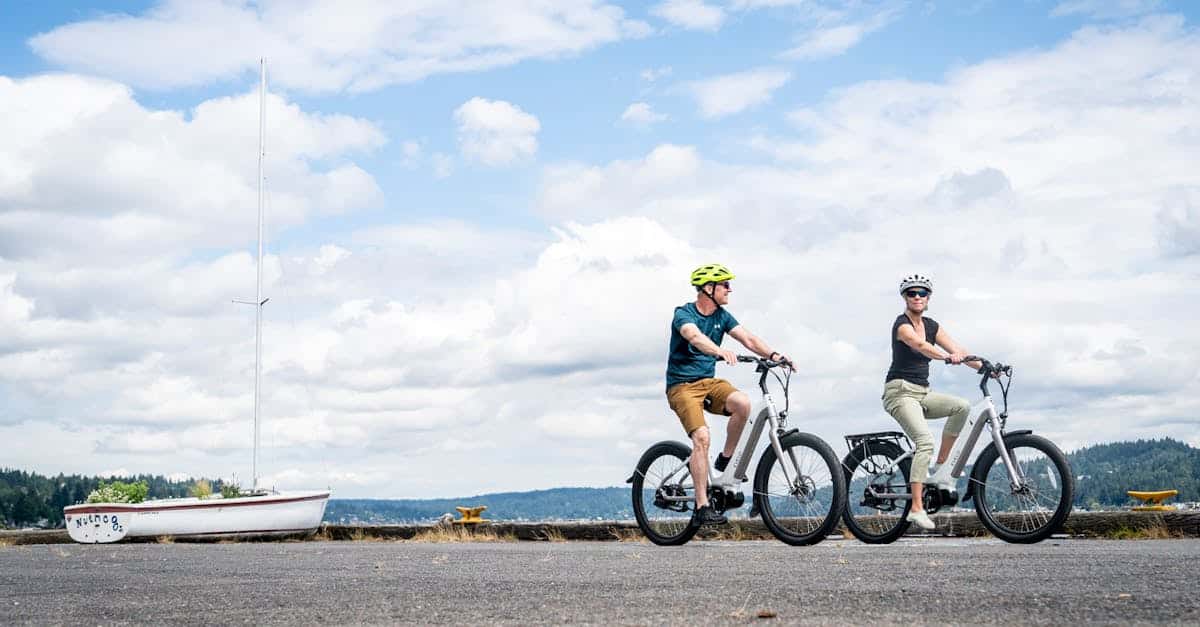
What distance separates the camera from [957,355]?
9867 millimetres

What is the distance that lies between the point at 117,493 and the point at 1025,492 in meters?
16.7

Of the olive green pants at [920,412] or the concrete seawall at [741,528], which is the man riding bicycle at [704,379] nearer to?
the olive green pants at [920,412]

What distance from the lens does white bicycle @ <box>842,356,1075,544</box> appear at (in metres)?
9.10

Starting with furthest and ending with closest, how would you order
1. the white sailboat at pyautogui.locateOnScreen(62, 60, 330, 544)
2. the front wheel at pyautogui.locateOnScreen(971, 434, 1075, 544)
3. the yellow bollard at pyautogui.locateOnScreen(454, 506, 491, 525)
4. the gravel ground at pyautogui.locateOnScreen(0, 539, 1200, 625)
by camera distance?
the white sailboat at pyautogui.locateOnScreen(62, 60, 330, 544)
the yellow bollard at pyautogui.locateOnScreen(454, 506, 491, 525)
the front wheel at pyautogui.locateOnScreen(971, 434, 1075, 544)
the gravel ground at pyautogui.locateOnScreen(0, 539, 1200, 625)

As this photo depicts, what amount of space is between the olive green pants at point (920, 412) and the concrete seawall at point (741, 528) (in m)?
1.48

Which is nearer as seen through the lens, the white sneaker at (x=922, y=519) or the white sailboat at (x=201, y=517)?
the white sneaker at (x=922, y=519)

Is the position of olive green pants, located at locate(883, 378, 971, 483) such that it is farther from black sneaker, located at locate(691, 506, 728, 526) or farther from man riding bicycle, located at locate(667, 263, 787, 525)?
black sneaker, located at locate(691, 506, 728, 526)

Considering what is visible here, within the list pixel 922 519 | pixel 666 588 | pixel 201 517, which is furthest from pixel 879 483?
pixel 201 517

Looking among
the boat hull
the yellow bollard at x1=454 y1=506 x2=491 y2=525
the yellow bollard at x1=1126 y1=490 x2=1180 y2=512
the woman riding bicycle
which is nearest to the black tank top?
the woman riding bicycle

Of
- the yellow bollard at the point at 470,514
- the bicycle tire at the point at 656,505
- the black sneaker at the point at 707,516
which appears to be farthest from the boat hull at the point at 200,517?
the black sneaker at the point at 707,516

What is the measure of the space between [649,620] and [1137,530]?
26.5 ft

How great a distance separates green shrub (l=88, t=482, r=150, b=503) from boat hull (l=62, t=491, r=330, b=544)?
32 cm

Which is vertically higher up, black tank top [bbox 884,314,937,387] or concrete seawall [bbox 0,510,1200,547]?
black tank top [bbox 884,314,937,387]

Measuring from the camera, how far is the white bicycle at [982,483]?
9.10 metres
